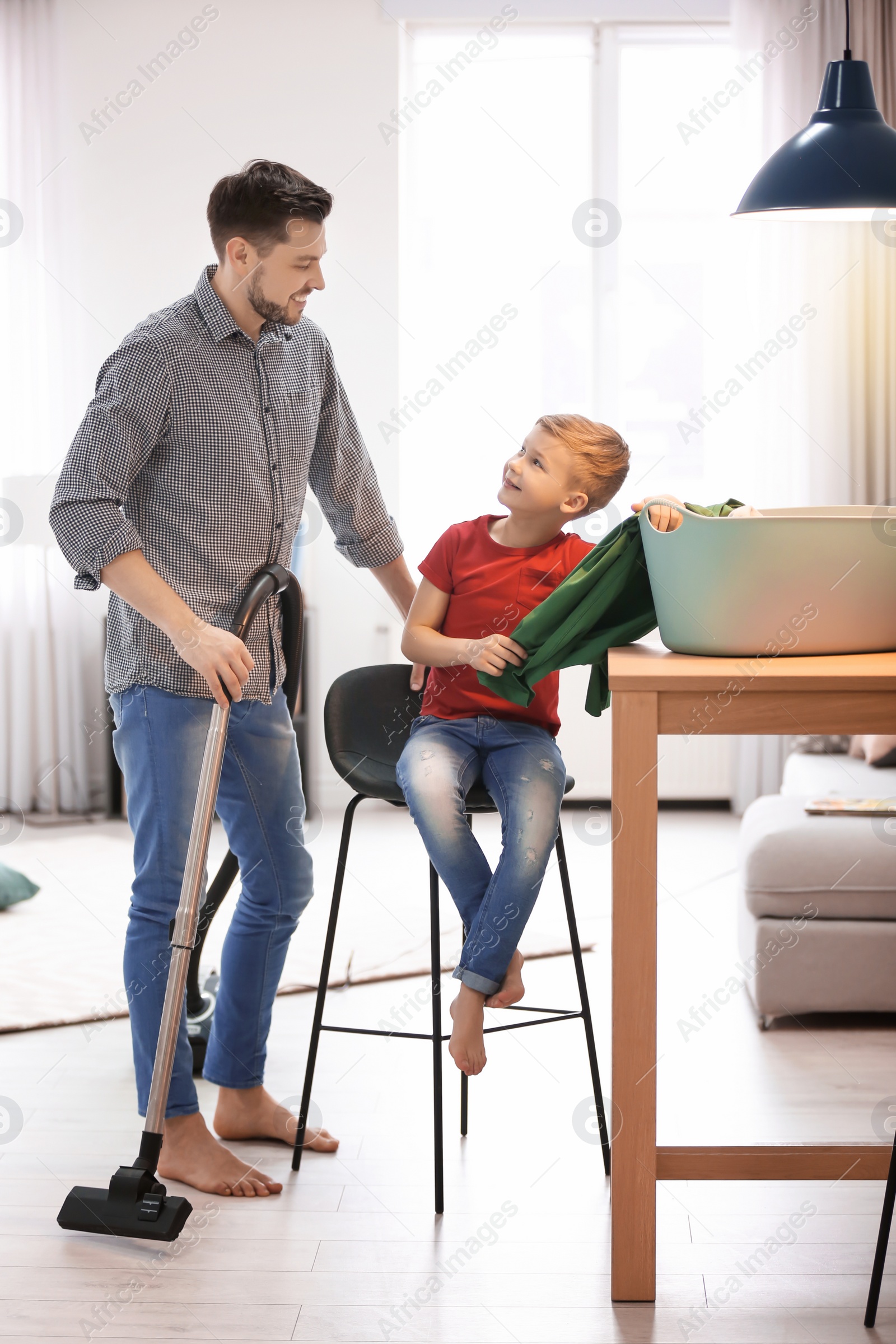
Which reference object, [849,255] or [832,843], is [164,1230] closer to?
[832,843]

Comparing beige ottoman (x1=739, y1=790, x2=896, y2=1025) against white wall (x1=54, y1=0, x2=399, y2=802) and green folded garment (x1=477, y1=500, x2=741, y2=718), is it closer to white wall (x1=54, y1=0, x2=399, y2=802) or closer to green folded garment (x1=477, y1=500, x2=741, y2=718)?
green folded garment (x1=477, y1=500, x2=741, y2=718)

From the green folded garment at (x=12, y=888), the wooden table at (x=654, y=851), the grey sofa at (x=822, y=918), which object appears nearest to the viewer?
the wooden table at (x=654, y=851)

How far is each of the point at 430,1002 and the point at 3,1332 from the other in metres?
1.36

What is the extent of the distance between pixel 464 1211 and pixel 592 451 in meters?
1.14

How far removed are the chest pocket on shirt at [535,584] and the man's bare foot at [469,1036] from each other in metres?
0.60

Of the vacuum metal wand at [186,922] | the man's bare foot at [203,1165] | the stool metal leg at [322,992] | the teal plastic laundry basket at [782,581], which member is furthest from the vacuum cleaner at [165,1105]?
the teal plastic laundry basket at [782,581]

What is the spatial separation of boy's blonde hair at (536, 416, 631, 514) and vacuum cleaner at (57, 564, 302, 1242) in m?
0.54

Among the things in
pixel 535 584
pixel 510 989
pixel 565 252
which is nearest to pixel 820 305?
pixel 565 252

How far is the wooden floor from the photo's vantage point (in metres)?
1.57

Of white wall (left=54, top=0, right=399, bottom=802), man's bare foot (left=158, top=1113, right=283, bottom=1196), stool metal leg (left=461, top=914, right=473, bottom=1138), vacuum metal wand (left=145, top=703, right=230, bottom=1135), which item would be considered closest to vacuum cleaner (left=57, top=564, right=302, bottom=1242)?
vacuum metal wand (left=145, top=703, right=230, bottom=1135)

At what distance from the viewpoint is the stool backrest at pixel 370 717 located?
204 centimetres

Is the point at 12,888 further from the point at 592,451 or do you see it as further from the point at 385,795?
the point at 592,451

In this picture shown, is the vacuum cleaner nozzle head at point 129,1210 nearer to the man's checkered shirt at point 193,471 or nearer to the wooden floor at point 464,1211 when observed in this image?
the wooden floor at point 464,1211

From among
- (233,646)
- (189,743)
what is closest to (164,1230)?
(189,743)
